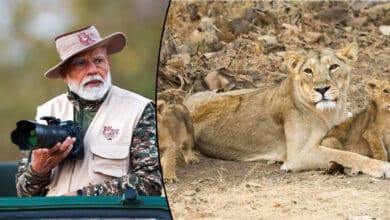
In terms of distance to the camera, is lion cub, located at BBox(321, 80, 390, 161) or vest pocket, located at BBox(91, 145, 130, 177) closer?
lion cub, located at BBox(321, 80, 390, 161)

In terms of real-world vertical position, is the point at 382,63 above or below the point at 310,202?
above

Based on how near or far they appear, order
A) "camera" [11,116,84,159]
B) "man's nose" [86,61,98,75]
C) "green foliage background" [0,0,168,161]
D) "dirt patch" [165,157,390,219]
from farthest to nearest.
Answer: "man's nose" [86,61,98,75] < "green foliage background" [0,0,168,161] < "camera" [11,116,84,159] < "dirt patch" [165,157,390,219]

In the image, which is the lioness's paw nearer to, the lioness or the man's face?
the lioness

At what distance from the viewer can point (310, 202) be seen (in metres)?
3.17

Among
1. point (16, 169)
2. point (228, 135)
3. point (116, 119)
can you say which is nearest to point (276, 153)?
point (228, 135)

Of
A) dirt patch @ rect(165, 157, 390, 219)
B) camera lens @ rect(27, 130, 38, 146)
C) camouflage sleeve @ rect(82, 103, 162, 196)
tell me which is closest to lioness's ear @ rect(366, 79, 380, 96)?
dirt patch @ rect(165, 157, 390, 219)

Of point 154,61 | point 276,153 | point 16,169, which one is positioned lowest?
point 16,169

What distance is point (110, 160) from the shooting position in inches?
142

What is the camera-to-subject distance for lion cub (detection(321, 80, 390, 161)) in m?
3.16

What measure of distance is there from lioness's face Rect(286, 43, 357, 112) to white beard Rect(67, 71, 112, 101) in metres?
0.80

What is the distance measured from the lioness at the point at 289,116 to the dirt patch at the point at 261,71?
30mm

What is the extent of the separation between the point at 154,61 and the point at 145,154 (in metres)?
0.32

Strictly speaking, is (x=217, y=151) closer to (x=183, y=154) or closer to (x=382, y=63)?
(x=183, y=154)

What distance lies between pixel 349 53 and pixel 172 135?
0.59 meters
